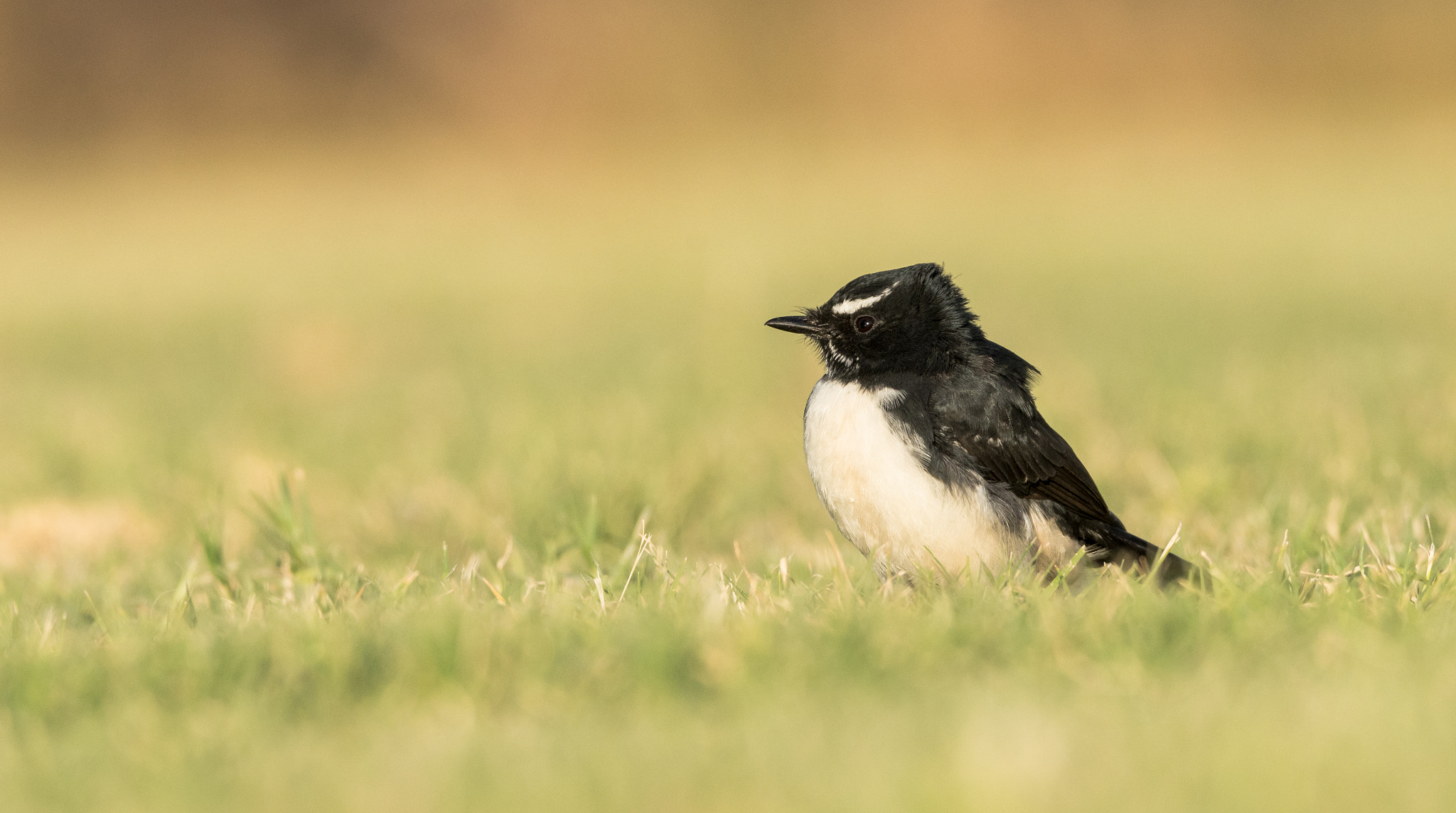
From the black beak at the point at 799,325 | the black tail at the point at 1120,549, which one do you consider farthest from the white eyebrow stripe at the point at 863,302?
the black tail at the point at 1120,549

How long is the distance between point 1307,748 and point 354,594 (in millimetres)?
3067

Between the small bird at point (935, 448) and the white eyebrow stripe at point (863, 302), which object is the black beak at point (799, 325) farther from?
the white eyebrow stripe at point (863, 302)

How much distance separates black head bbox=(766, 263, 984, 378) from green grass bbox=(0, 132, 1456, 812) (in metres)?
0.74

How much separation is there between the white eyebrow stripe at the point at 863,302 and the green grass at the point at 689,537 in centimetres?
90

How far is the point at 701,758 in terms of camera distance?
111 inches

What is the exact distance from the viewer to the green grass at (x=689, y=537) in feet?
9.26

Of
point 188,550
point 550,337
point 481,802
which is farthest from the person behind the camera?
point 550,337

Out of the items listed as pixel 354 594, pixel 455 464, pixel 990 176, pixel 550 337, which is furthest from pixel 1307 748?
pixel 990 176

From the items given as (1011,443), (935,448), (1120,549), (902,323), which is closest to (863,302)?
(902,323)

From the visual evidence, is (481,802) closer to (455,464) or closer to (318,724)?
(318,724)

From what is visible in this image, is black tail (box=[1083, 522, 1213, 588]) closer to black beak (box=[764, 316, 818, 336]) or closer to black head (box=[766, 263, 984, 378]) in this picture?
black head (box=[766, 263, 984, 378])

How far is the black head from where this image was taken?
491 cm

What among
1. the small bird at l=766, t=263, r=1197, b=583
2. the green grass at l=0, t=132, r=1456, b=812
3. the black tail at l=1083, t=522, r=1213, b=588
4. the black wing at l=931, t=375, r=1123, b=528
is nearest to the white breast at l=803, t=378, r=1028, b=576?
the small bird at l=766, t=263, r=1197, b=583

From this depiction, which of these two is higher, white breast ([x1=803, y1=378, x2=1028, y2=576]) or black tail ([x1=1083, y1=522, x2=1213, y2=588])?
white breast ([x1=803, y1=378, x2=1028, y2=576])
